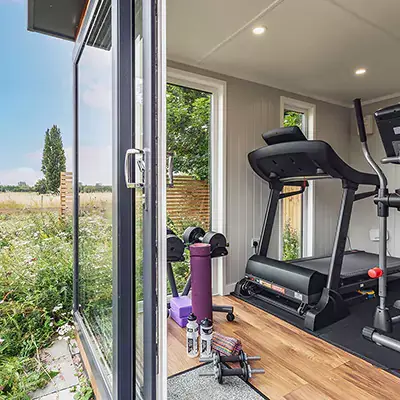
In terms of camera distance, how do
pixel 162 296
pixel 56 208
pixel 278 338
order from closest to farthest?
pixel 162 296 → pixel 56 208 → pixel 278 338

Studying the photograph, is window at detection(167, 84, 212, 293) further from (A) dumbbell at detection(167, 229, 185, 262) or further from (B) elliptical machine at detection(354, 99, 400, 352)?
(B) elliptical machine at detection(354, 99, 400, 352)

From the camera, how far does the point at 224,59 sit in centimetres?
291

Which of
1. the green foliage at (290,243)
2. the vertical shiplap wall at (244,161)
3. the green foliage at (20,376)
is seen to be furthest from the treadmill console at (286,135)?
the green foliage at (20,376)

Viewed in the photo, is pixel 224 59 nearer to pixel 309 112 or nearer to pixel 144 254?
pixel 309 112

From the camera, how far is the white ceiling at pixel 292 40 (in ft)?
7.07

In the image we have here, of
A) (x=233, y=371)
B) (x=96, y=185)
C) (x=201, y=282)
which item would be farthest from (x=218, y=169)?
(x=233, y=371)

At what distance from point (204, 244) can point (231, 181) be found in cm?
100

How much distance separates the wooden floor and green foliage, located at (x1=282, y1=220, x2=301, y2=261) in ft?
4.58

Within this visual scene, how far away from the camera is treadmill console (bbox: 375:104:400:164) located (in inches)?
77.0

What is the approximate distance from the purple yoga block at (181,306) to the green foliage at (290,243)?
166 centimetres

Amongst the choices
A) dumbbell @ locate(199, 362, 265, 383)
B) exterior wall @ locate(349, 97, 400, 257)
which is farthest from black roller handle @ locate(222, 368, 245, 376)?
exterior wall @ locate(349, 97, 400, 257)

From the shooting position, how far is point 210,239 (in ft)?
8.49

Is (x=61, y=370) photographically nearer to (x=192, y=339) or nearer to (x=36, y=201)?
(x=192, y=339)

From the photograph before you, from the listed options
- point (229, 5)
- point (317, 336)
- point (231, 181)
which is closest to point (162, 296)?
point (317, 336)
